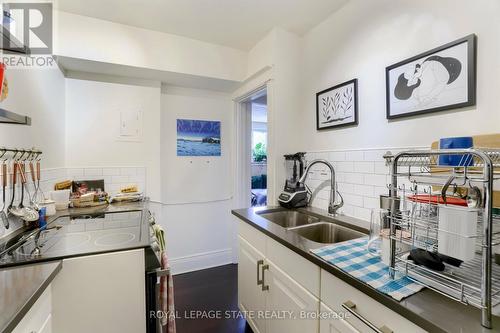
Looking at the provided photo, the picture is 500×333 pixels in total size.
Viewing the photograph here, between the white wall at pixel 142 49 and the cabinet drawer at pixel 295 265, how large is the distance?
5.75 feet

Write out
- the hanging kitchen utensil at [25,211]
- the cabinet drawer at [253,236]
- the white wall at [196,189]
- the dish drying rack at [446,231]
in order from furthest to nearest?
the white wall at [196,189], the cabinet drawer at [253,236], the hanging kitchen utensil at [25,211], the dish drying rack at [446,231]

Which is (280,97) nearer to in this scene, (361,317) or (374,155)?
(374,155)

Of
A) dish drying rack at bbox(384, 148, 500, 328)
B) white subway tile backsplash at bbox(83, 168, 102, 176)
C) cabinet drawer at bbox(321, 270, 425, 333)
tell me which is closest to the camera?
dish drying rack at bbox(384, 148, 500, 328)

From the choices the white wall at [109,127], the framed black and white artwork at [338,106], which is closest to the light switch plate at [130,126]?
the white wall at [109,127]

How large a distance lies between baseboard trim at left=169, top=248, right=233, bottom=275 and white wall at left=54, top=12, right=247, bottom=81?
76.9 inches

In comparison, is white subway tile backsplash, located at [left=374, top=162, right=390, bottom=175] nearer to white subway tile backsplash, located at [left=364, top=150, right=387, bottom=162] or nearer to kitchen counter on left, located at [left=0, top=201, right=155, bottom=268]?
white subway tile backsplash, located at [left=364, top=150, right=387, bottom=162]

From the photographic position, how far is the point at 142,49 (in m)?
2.01

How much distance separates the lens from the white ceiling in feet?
5.47

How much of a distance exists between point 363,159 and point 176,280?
2.13 m

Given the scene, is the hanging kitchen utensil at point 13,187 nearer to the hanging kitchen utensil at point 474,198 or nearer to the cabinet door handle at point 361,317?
the cabinet door handle at point 361,317

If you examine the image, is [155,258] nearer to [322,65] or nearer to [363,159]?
[363,159]

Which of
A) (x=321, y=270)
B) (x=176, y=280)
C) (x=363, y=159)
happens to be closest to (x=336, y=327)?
(x=321, y=270)

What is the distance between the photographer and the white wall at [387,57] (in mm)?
979

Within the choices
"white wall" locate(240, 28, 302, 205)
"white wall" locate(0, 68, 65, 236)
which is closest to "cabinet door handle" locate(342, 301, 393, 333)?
"white wall" locate(240, 28, 302, 205)
